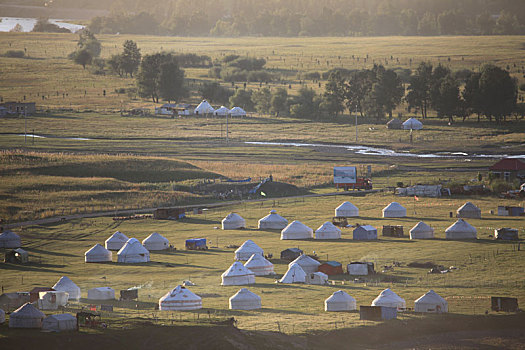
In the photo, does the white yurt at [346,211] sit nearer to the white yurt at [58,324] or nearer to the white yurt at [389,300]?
the white yurt at [389,300]

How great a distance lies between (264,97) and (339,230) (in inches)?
4159

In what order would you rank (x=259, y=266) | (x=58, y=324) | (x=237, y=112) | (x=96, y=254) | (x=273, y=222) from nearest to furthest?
(x=58, y=324)
(x=259, y=266)
(x=96, y=254)
(x=273, y=222)
(x=237, y=112)

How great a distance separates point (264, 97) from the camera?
184 metres

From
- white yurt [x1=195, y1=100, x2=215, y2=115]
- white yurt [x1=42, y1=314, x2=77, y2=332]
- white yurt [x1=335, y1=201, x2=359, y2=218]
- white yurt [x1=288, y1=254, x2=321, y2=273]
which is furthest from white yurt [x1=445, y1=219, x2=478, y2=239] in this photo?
white yurt [x1=195, y1=100, x2=215, y2=115]

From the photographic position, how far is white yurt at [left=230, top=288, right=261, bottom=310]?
5772 centimetres

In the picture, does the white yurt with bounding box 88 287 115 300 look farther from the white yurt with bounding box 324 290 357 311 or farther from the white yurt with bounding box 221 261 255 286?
the white yurt with bounding box 324 290 357 311

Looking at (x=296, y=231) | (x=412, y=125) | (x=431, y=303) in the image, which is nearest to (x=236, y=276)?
(x=431, y=303)

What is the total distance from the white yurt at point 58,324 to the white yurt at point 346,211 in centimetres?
4336

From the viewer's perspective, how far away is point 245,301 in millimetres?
57688

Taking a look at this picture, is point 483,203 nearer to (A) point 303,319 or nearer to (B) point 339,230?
(B) point 339,230

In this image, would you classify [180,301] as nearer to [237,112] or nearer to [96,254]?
[96,254]

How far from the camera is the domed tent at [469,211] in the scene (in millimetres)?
86688

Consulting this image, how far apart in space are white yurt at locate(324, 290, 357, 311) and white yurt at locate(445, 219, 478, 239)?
22.8 meters

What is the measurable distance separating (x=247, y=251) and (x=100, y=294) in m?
14.9
